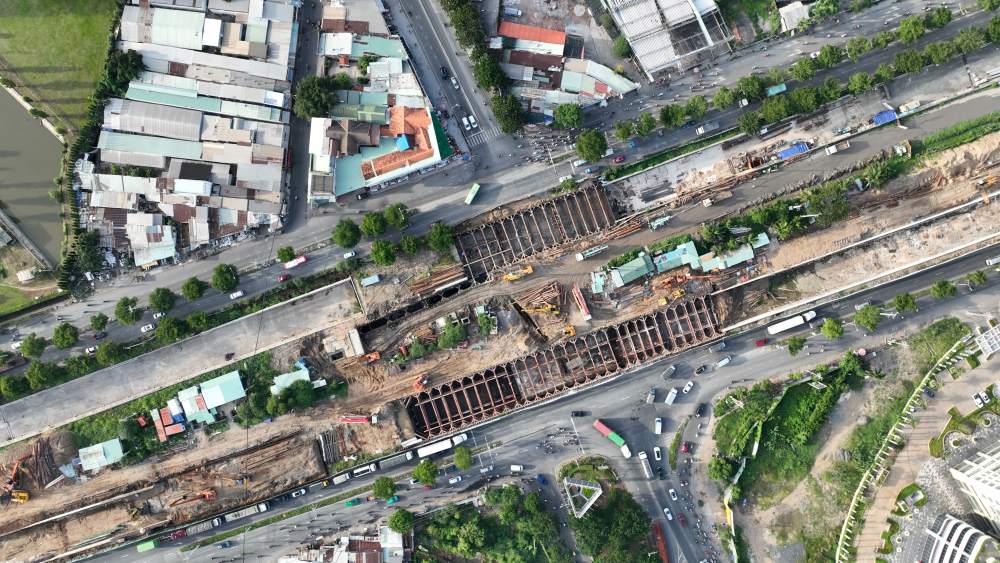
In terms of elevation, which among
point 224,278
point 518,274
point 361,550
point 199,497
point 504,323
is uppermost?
point 224,278

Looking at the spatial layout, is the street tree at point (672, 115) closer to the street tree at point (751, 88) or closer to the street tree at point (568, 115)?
the street tree at point (568, 115)

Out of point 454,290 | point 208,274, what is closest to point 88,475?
point 208,274

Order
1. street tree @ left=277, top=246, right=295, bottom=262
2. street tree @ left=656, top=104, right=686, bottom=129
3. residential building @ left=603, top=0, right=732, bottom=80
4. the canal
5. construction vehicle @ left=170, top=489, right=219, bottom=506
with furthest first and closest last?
residential building @ left=603, top=0, right=732, bottom=80 → the canal → construction vehicle @ left=170, top=489, right=219, bottom=506 → street tree @ left=656, top=104, right=686, bottom=129 → street tree @ left=277, top=246, right=295, bottom=262

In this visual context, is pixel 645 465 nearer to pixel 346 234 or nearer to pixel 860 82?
pixel 346 234

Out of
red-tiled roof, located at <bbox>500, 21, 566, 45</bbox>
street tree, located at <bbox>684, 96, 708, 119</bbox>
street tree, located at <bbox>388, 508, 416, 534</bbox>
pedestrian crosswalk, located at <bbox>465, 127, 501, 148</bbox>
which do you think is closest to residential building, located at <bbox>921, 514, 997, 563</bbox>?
street tree, located at <bbox>684, 96, 708, 119</bbox>

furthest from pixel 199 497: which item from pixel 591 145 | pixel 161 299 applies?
pixel 591 145

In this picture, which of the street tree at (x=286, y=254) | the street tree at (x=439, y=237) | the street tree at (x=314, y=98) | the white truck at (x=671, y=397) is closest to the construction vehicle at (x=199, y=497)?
the street tree at (x=286, y=254)

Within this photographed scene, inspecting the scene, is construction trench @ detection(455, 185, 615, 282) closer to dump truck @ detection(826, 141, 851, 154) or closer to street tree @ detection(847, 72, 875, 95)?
dump truck @ detection(826, 141, 851, 154)
